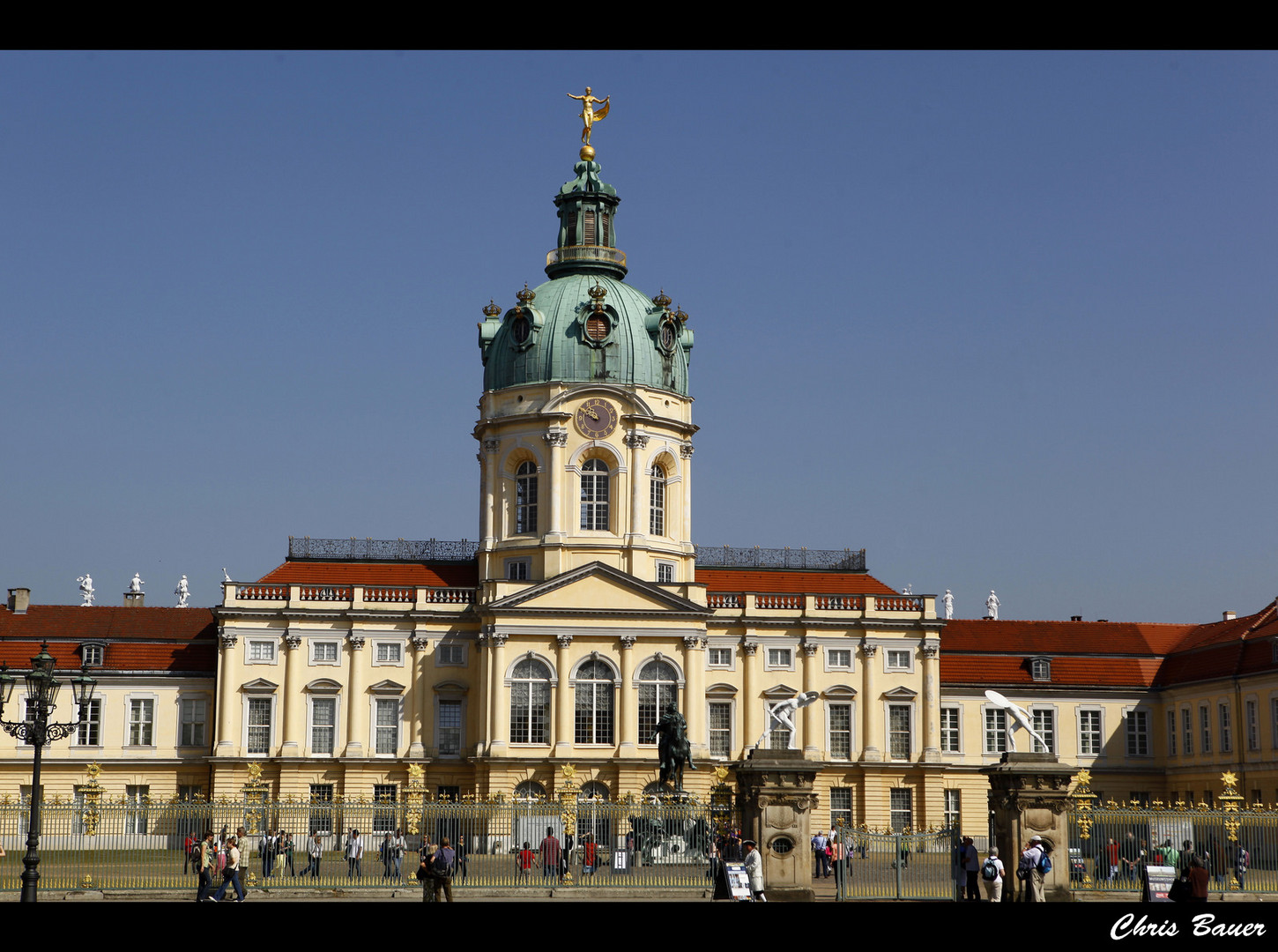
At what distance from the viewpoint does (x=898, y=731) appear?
72.0m

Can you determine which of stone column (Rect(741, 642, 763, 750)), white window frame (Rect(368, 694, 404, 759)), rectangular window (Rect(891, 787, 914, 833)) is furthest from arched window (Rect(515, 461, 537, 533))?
rectangular window (Rect(891, 787, 914, 833))

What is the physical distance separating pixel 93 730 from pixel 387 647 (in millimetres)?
13347

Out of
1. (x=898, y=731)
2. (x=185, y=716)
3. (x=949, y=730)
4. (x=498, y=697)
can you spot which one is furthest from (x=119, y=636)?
(x=949, y=730)

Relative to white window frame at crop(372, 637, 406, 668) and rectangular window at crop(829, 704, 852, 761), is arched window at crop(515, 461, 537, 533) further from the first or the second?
rectangular window at crop(829, 704, 852, 761)

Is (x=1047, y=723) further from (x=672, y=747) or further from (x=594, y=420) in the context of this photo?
(x=672, y=747)

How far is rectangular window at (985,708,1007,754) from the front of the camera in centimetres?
7456

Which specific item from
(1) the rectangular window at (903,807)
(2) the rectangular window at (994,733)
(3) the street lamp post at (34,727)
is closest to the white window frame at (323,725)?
(1) the rectangular window at (903,807)

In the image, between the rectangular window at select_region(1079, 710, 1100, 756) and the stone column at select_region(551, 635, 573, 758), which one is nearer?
the stone column at select_region(551, 635, 573, 758)

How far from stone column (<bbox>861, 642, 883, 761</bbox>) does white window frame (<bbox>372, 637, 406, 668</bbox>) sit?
20.3 metres

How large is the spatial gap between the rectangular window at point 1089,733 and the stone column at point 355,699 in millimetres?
32833

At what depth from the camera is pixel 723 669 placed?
71562mm
